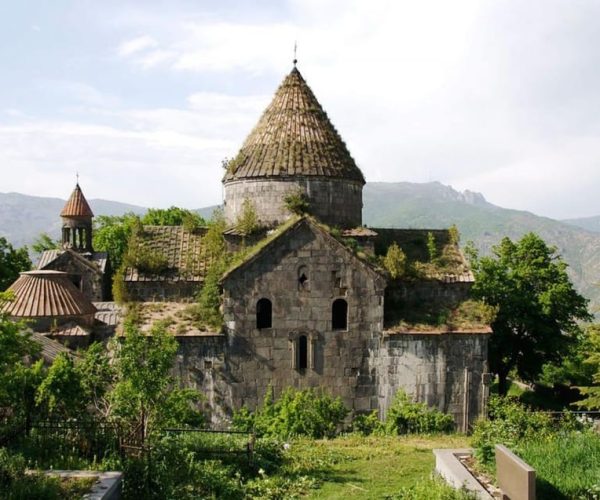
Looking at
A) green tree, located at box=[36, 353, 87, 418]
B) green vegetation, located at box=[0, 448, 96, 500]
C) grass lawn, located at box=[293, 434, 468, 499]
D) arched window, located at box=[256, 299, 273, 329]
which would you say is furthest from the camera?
arched window, located at box=[256, 299, 273, 329]

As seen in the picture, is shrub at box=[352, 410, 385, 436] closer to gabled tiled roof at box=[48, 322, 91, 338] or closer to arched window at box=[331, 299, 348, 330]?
arched window at box=[331, 299, 348, 330]

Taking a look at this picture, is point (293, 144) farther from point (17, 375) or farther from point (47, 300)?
point (17, 375)

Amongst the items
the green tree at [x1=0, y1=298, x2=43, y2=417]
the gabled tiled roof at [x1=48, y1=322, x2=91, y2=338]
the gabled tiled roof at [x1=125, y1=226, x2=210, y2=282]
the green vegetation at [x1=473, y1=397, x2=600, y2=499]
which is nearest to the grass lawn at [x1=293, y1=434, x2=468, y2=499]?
the green vegetation at [x1=473, y1=397, x2=600, y2=499]

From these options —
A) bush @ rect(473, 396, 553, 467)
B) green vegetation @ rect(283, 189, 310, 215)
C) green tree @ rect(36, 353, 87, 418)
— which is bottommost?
bush @ rect(473, 396, 553, 467)

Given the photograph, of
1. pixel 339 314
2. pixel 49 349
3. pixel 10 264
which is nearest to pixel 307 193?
pixel 339 314

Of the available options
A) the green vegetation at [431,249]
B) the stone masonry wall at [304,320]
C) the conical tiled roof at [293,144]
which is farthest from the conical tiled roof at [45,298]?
the green vegetation at [431,249]

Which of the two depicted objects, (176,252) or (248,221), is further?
(176,252)

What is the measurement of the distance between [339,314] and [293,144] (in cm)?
417

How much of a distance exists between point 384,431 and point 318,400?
1.51 metres

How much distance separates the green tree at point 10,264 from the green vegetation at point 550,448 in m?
21.6

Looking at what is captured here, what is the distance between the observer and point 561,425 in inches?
381

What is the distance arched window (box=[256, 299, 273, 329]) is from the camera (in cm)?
A: 1316

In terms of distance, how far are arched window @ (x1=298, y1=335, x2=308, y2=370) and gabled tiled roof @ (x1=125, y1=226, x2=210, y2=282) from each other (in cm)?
272

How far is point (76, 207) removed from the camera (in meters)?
26.4
